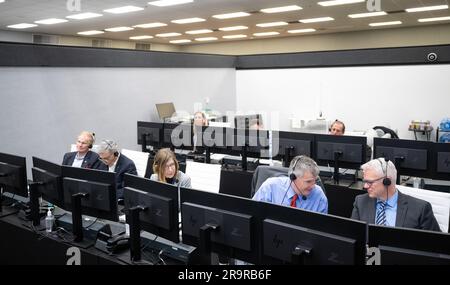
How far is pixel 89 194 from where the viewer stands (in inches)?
99.0

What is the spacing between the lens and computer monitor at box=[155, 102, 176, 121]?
6.51 meters

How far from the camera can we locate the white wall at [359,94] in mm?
6199

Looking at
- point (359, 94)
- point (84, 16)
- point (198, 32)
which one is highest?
point (198, 32)

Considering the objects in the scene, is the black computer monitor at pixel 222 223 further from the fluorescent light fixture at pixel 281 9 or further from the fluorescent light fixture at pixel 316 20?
the fluorescent light fixture at pixel 316 20

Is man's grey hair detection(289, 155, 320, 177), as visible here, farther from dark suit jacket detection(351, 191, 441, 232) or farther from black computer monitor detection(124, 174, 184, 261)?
black computer monitor detection(124, 174, 184, 261)

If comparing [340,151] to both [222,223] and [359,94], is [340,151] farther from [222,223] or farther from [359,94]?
[359,94]

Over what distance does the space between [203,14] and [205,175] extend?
7.36m

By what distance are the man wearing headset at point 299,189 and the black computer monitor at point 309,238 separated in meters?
0.78

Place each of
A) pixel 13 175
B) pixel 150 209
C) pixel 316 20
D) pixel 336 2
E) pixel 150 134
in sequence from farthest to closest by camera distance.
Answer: pixel 316 20, pixel 336 2, pixel 150 134, pixel 13 175, pixel 150 209

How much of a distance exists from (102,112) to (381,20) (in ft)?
29.3

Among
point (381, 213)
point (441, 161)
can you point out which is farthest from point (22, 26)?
point (381, 213)

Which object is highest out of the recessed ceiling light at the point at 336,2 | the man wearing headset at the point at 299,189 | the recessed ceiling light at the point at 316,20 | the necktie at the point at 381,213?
the recessed ceiling light at the point at 316,20

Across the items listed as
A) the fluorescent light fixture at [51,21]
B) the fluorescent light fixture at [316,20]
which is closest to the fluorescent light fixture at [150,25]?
the fluorescent light fixture at [51,21]

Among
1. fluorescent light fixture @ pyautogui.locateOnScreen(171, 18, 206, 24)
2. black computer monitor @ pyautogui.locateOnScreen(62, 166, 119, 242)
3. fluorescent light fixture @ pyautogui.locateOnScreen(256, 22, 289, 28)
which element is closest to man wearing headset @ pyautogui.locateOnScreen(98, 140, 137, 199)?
black computer monitor @ pyautogui.locateOnScreen(62, 166, 119, 242)
